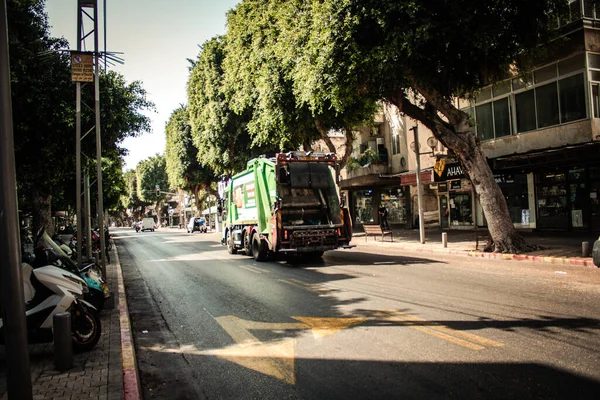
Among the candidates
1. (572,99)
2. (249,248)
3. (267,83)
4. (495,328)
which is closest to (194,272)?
(249,248)

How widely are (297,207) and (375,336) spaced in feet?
29.3

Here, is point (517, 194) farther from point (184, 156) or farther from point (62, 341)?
point (184, 156)

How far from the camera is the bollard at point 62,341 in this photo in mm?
4539

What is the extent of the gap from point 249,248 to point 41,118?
831cm

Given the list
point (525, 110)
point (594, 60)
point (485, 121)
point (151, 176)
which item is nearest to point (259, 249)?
point (525, 110)

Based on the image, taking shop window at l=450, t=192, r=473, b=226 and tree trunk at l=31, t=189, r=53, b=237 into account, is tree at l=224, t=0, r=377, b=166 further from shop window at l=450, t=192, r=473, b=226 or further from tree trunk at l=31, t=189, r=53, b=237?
tree trunk at l=31, t=189, r=53, b=237

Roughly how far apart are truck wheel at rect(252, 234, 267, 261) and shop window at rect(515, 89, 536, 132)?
14.0 m

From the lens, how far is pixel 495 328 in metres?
5.62

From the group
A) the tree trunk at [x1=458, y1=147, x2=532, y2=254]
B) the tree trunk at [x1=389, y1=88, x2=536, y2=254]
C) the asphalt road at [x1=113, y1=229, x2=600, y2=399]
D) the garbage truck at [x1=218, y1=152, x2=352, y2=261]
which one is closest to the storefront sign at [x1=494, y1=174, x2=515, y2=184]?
the tree trunk at [x1=389, y1=88, x2=536, y2=254]

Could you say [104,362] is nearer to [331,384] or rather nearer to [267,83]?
[331,384]

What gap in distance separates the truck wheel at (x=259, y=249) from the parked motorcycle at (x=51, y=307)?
9.26 m

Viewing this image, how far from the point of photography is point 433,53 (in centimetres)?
1414

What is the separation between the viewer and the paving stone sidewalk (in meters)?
3.98

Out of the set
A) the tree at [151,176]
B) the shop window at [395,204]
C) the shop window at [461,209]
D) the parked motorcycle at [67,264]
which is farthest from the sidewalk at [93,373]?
the tree at [151,176]
